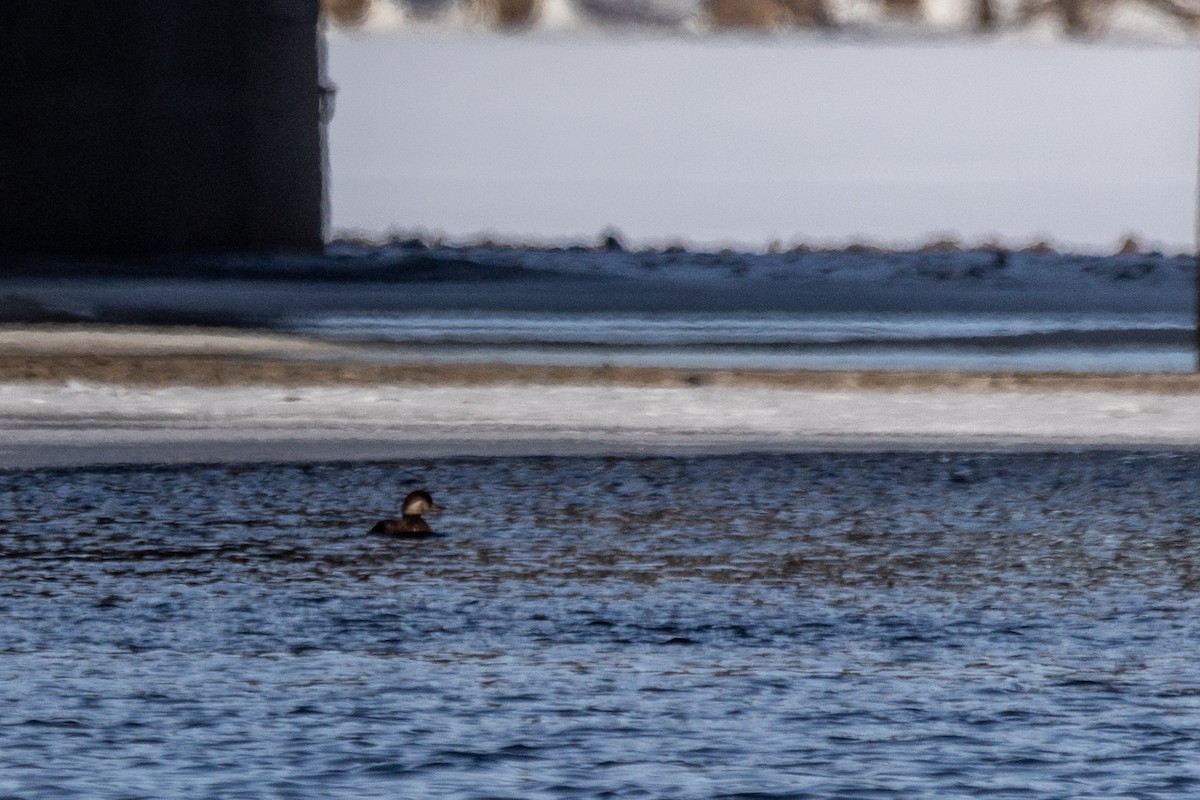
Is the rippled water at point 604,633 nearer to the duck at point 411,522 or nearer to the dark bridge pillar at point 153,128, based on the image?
the duck at point 411,522

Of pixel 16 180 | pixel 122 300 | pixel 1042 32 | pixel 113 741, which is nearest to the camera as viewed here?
pixel 113 741

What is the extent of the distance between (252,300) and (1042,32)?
874cm

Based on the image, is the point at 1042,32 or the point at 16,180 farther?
the point at 16,180

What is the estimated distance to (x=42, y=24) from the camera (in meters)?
30.4

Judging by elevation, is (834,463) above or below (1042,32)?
below

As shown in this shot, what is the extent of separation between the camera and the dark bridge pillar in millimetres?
29844

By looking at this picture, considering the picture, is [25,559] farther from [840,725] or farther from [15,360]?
[15,360]

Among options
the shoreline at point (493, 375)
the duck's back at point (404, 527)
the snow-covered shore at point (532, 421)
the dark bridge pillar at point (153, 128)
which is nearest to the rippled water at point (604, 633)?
the duck's back at point (404, 527)

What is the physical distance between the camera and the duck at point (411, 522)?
10.4 metres

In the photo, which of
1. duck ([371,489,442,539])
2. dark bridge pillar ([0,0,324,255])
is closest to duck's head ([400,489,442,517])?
duck ([371,489,442,539])

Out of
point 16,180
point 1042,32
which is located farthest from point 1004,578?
point 16,180

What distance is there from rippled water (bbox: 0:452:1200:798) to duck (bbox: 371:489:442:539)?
11cm

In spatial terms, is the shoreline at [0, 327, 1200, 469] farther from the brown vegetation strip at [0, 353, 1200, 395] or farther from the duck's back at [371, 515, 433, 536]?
the duck's back at [371, 515, 433, 536]

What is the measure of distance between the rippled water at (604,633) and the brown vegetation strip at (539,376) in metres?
4.51
